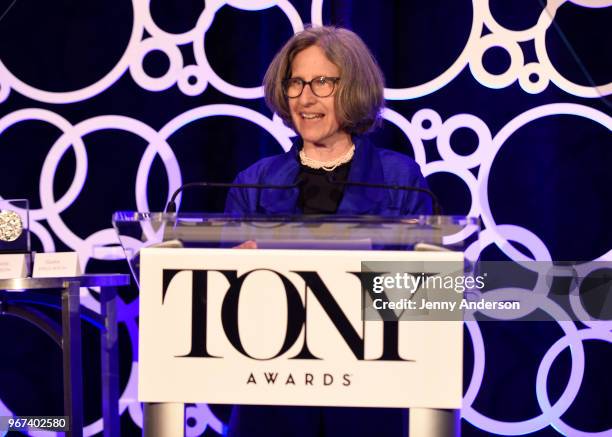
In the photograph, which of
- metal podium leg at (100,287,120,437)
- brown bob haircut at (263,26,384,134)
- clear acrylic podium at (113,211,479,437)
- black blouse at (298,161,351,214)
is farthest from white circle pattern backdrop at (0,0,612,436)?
clear acrylic podium at (113,211,479,437)

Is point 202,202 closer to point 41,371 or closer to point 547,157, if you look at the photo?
point 41,371

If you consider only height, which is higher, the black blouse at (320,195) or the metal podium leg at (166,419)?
the black blouse at (320,195)

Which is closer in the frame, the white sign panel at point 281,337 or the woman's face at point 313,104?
the white sign panel at point 281,337

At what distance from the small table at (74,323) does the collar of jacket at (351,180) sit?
667 millimetres

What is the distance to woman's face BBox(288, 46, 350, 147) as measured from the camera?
89.0 inches

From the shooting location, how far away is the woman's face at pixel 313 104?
2260 mm

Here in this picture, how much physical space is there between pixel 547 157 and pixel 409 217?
1684mm

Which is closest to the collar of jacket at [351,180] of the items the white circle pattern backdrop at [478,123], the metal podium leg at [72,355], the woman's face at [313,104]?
the woman's face at [313,104]

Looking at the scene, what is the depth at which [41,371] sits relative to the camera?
306 centimetres

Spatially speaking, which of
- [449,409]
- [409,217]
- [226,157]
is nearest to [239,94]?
[226,157]
